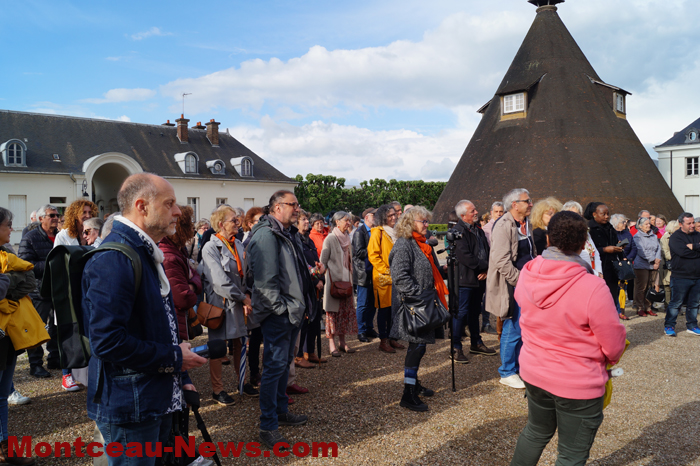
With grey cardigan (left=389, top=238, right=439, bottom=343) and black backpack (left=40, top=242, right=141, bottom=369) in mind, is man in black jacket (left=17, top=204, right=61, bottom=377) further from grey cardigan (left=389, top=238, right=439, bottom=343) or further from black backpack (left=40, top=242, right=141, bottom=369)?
grey cardigan (left=389, top=238, right=439, bottom=343)

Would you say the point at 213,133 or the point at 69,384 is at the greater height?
the point at 213,133

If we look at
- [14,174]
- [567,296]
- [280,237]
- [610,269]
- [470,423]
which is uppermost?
[14,174]

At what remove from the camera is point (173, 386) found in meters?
2.36

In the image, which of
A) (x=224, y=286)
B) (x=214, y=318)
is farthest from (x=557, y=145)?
(x=214, y=318)

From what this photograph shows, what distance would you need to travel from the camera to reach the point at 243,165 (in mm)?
34125

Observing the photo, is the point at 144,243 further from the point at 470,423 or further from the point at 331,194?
the point at 331,194

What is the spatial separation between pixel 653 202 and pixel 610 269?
16.9m

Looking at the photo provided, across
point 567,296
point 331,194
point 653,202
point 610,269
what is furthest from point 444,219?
point 567,296

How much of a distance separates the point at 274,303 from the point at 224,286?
1.14m

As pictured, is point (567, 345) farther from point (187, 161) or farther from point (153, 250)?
point (187, 161)

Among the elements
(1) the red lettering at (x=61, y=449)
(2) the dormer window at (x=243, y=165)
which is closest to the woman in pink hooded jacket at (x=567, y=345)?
(1) the red lettering at (x=61, y=449)

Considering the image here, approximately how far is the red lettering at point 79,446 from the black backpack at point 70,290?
2199 millimetres

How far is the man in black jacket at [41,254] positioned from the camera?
5.75 meters

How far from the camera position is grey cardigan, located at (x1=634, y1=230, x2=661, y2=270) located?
9203mm
